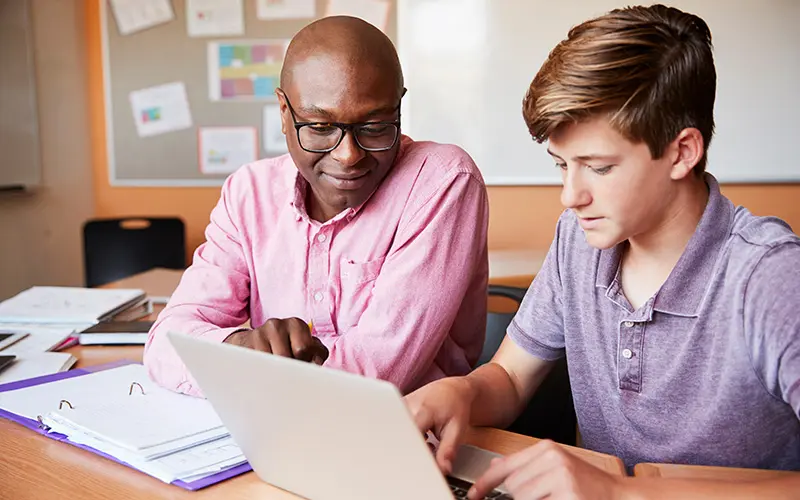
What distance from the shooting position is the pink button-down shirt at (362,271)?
4.53 ft

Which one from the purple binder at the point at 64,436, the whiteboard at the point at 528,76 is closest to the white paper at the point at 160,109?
the whiteboard at the point at 528,76

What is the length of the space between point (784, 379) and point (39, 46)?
361 cm

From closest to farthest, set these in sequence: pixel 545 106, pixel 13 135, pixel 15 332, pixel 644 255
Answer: pixel 545 106 < pixel 644 255 < pixel 15 332 < pixel 13 135

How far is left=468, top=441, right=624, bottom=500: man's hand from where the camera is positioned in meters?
0.84

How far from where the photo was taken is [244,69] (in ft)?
12.5

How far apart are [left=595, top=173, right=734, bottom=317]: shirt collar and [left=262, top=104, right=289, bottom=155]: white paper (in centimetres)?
292

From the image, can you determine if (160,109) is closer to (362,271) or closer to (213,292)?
(213,292)

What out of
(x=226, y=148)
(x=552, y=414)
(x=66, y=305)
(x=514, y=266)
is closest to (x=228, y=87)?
(x=226, y=148)

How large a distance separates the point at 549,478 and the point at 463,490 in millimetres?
122

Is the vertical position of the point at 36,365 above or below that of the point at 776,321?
below

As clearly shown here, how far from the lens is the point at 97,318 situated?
1.89m

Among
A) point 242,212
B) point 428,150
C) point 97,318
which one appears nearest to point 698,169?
point 428,150

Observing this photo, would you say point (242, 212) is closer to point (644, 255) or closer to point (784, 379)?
point (644, 255)

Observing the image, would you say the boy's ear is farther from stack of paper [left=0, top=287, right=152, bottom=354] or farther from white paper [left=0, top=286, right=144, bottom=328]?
white paper [left=0, top=286, right=144, bottom=328]
